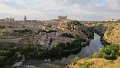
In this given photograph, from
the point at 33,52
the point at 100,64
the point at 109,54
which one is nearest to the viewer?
the point at 100,64

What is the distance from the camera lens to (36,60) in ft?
245

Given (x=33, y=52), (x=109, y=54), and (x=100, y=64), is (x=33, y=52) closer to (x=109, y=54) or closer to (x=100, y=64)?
(x=109, y=54)

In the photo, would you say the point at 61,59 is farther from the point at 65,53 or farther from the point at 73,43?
the point at 73,43

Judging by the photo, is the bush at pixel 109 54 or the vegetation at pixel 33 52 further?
the vegetation at pixel 33 52

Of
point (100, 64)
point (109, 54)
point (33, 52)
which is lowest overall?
point (33, 52)

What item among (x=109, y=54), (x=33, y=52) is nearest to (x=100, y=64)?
(x=109, y=54)

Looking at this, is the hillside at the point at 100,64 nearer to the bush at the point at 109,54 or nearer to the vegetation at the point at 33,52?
the bush at the point at 109,54

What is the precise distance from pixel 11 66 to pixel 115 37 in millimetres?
70721

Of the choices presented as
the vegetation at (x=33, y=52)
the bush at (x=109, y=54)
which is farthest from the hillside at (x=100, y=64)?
the vegetation at (x=33, y=52)

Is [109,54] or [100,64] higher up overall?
[100,64]

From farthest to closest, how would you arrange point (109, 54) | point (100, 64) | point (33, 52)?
point (33, 52) < point (109, 54) < point (100, 64)

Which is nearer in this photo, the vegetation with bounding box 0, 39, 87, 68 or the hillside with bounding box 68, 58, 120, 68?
the hillside with bounding box 68, 58, 120, 68

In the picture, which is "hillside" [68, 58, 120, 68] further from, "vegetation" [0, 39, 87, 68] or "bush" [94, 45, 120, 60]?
"vegetation" [0, 39, 87, 68]

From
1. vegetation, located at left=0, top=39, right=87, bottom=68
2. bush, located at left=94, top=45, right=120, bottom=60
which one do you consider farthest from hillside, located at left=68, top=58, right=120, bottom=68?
vegetation, located at left=0, top=39, right=87, bottom=68
